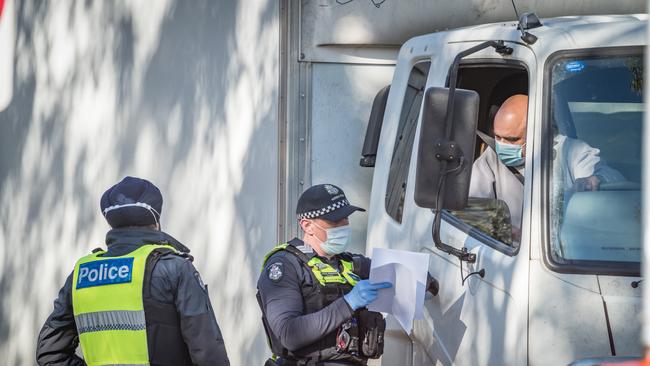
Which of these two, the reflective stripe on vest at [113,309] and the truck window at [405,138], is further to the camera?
the truck window at [405,138]

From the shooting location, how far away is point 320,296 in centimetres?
462

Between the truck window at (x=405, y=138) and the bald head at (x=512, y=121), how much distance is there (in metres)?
0.85

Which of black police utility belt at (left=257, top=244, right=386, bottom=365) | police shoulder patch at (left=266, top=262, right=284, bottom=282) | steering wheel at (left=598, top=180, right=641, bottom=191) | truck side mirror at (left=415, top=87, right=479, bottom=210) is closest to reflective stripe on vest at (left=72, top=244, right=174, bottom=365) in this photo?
police shoulder patch at (left=266, top=262, right=284, bottom=282)

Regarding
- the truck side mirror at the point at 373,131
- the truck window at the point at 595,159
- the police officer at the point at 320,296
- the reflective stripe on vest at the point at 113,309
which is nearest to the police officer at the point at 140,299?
the reflective stripe on vest at the point at 113,309

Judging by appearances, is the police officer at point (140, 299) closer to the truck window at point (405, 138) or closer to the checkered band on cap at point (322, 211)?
the checkered band on cap at point (322, 211)

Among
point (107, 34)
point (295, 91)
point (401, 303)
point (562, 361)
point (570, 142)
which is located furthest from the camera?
point (107, 34)

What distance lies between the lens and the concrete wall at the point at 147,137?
613cm

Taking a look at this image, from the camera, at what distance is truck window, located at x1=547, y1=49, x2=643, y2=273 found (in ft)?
12.6

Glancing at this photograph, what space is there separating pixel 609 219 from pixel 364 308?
3.78 ft

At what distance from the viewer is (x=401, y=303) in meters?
4.48

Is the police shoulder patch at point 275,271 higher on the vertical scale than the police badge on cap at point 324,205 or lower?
lower

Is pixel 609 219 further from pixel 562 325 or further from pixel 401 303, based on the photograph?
pixel 401 303

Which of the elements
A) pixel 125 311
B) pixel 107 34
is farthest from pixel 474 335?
pixel 107 34

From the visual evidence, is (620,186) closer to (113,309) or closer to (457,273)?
(457,273)
